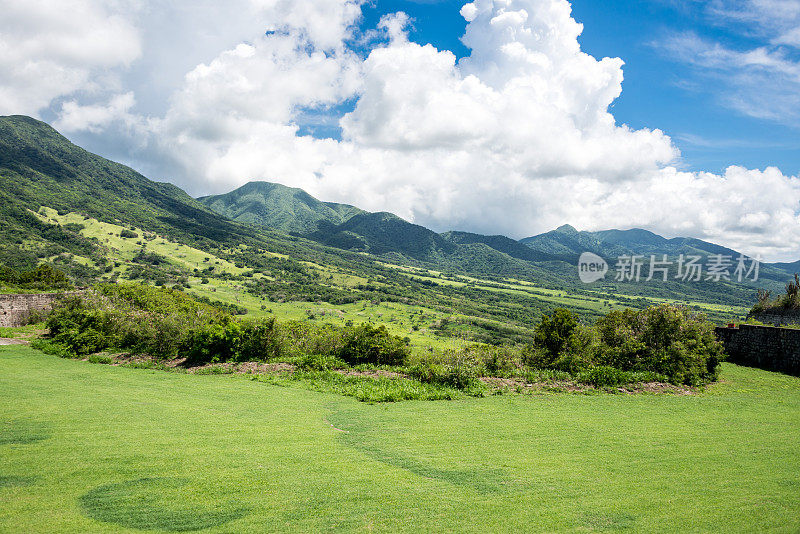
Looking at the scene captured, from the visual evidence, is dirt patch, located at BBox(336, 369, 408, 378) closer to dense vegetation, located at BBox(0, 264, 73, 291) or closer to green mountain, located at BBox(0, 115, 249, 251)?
dense vegetation, located at BBox(0, 264, 73, 291)

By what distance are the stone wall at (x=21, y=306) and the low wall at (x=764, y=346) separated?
4056 cm

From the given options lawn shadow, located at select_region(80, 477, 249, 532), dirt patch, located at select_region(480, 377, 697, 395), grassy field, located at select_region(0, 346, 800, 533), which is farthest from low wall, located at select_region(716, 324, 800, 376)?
lawn shadow, located at select_region(80, 477, 249, 532)

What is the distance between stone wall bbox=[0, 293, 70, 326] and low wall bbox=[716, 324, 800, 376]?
133 feet

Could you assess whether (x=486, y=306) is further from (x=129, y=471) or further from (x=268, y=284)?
(x=129, y=471)

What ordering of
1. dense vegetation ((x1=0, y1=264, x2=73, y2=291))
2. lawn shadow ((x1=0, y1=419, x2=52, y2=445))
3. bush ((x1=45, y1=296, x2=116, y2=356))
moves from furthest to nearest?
dense vegetation ((x1=0, y1=264, x2=73, y2=291)) < bush ((x1=45, y1=296, x2=116, y2=356)) < lawn shadow ((x1=0, y1=419, x2=52, y2=445))

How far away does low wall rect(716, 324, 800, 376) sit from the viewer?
1806 cm

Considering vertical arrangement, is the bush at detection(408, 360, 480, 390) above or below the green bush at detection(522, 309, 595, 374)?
below

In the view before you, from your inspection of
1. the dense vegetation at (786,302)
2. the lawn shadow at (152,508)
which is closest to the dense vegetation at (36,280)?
the lawn shadow at (152,508)

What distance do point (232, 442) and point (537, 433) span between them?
743cm

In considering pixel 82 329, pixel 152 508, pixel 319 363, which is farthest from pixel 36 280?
pixel 152 508

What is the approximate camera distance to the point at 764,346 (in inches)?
762

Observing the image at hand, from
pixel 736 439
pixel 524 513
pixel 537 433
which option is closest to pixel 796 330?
pixel 736 439

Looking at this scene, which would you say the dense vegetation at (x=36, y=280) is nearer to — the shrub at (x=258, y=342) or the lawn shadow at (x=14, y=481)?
the shrub at (x=258, y=342)

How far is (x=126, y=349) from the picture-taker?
1839 centimetres
